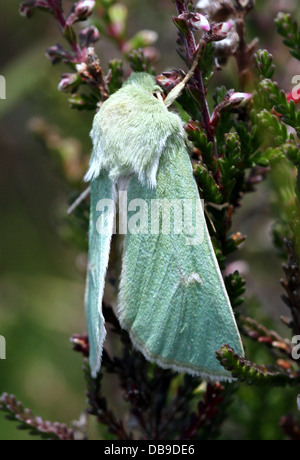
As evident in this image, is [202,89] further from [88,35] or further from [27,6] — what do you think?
[27,6]

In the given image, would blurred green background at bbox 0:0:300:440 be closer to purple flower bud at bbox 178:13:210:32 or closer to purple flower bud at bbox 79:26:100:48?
purple flower bud at bbox 79:26:100:48

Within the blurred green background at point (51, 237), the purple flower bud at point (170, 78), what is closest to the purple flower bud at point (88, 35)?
the purple flower bud at point (170, 78)

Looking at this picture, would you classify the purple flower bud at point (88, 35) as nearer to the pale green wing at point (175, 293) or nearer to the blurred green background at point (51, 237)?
the pale green wing at point (175, 293)

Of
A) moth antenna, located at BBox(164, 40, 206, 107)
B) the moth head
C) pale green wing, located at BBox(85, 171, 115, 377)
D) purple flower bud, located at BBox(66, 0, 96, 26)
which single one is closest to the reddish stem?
moth antenna, located at BBox(164, 40, 206, 107)

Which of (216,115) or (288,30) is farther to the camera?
(288,30)

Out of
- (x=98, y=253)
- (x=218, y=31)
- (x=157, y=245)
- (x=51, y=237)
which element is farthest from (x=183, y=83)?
(x=51, y=237)

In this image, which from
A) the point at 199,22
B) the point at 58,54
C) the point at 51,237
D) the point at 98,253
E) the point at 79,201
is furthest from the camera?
the point at 51,237
